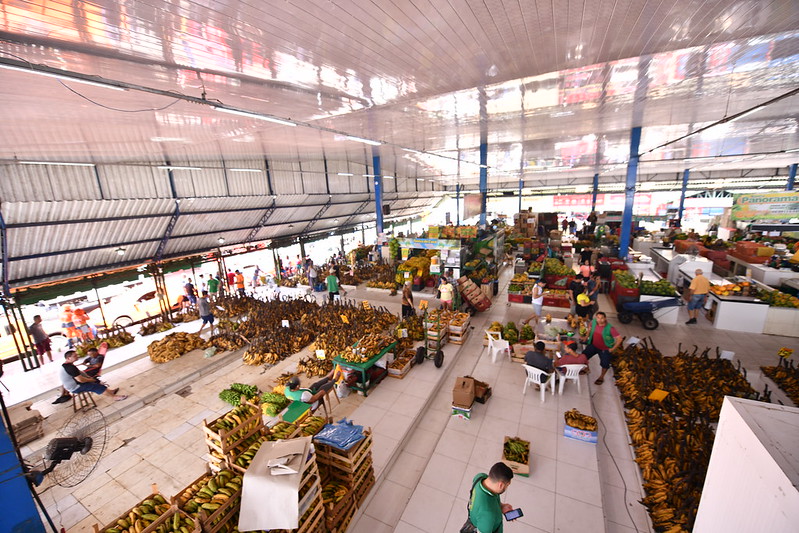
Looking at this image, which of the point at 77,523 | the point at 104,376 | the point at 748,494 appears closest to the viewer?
the point at 748,494

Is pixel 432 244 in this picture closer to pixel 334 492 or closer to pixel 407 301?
pixel 407 301

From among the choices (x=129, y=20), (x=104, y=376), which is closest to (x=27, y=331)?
(x=104, y=376)

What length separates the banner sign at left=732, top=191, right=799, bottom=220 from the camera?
1559 centimetres

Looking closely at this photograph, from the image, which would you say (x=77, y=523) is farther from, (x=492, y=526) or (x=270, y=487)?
(x=492, y=526)

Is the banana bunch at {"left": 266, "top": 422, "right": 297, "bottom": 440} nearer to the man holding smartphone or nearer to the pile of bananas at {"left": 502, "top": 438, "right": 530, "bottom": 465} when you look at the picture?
the man holding smartphone

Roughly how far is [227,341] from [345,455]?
23.8ft

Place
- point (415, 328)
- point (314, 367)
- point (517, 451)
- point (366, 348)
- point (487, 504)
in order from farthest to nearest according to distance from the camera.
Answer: point (415, 328) < point (314, 367) < point (366, 348) < point (517, 451) < point (487, 504)

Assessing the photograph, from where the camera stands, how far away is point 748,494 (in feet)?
6.48

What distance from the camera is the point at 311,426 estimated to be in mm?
4484

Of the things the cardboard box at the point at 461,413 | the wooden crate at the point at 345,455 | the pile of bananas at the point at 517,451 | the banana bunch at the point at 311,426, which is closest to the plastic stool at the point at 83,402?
the banana bunch at the point at 311,426

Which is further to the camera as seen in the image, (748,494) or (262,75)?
(262,75)

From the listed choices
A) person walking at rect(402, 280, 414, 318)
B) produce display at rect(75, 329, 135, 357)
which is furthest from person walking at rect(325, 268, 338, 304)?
produce display at rect(75, 329, 135, 357)

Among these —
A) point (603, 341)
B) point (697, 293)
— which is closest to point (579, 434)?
point (603, 341)

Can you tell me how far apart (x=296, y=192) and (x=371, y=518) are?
53.0ft
